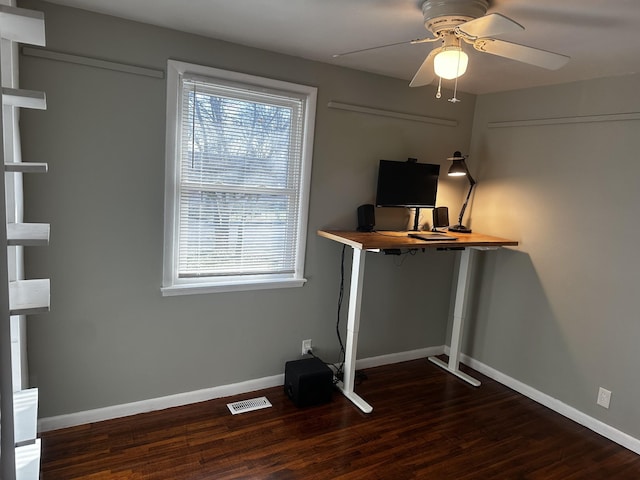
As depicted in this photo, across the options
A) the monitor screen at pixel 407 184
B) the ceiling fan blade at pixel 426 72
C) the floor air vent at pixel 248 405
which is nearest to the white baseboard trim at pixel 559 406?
the monitor screen at pixel 407 184

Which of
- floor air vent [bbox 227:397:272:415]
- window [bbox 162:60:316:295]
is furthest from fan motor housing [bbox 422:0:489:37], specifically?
floor air vent [bbox 227:397:272:415]

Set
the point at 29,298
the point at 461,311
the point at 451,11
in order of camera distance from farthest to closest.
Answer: the point at 461,311 < the point at 451,11 < the point at 29,298

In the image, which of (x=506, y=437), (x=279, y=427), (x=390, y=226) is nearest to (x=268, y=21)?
(x=390, y=226)

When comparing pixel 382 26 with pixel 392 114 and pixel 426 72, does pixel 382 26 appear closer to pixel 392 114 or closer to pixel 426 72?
pixel 426 72

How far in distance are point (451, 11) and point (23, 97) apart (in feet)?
5.05

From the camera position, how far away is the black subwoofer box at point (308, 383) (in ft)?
9.30

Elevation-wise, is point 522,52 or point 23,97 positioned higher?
point 522,52

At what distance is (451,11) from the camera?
170 cm

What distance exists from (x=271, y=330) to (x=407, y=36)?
6.82 feet

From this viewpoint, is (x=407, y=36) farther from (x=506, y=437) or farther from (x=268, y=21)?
(x=506, y=437)

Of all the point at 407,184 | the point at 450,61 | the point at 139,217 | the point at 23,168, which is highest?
the point at 450,61

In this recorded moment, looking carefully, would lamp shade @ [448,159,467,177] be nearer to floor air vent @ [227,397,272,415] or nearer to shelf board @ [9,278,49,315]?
floor air vent @ [227,397,272,415]

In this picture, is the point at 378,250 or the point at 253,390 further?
the point at 253,390

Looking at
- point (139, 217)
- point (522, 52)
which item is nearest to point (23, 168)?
point (139, 217)
